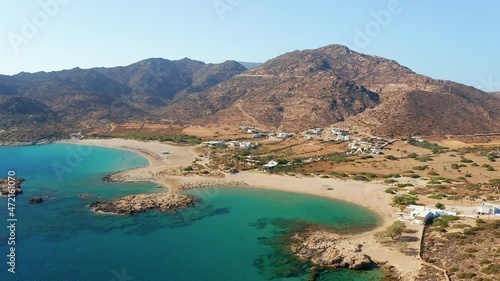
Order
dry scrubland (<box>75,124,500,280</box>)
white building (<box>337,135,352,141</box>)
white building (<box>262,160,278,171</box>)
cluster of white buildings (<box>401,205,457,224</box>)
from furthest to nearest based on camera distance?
white building (<box>337,135,352,141</box>), white building (<box>262,160,278,171</box>), cluster of white buildings (<box>401,205,457,224</box>), dry scrubland (<box>75,124,500,280</box>)

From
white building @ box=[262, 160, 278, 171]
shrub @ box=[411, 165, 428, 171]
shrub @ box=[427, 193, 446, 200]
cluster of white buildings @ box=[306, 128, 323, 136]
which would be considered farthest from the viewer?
cluster of white buildings @ box=[306, 128, 323, 136]

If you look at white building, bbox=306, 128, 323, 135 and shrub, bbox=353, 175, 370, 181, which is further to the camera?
white building, bbox=306, 128, 323, 135

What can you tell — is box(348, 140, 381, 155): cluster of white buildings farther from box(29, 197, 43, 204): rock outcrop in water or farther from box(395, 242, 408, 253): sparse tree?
box(29, 197, 43, 204): rock outcrop in water

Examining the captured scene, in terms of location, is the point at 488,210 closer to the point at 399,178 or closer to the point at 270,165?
the point at 399,178

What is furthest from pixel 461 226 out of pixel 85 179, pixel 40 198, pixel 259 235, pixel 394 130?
pixel 394 130

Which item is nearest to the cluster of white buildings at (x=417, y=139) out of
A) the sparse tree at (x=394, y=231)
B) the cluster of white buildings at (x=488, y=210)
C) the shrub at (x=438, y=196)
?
the shrub at (x=438, y=196)

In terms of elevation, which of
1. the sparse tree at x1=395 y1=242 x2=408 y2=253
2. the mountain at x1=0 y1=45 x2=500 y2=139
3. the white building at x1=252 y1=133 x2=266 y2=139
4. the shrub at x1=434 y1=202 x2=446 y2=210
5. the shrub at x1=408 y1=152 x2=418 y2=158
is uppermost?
the mountain at x1=0 y1=45 x2=500 y2=139

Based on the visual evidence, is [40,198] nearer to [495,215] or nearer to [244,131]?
[495,215]

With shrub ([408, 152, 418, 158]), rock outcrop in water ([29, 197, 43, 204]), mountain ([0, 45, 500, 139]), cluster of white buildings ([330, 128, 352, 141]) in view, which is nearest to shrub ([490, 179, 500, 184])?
shrub ([408, 152, 418, 158])
